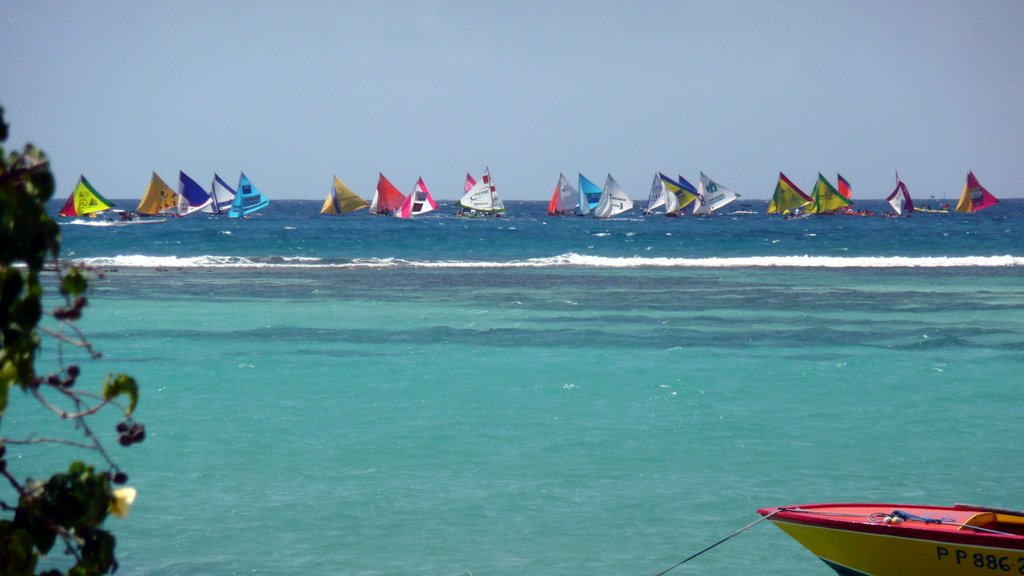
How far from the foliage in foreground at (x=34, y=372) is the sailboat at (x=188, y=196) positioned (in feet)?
240

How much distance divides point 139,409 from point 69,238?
170 feet

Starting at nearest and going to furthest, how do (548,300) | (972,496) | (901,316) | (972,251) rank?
(972,496), (901,316), (548,300), (972,251)

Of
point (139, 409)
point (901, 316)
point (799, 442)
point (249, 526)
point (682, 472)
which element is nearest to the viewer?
point (249, 526)

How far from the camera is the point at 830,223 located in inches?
3425

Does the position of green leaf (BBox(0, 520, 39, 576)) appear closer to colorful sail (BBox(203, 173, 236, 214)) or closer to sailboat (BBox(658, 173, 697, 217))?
colorful sail (BBox(203, 173, 236, 214))

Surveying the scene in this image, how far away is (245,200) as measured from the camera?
256 ft

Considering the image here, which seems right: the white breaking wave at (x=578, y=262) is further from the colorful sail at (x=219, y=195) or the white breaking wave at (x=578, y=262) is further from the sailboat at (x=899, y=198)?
the sailboat at (x=899, y=198)

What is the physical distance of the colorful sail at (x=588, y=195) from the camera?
89.2 meters

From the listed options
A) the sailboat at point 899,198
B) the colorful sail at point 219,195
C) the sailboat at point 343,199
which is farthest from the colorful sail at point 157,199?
the sailboat at point 899,198

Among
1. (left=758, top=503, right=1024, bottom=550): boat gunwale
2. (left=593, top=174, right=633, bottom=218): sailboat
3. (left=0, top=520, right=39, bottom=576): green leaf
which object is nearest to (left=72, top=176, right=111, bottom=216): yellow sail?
(left=593, top=174, right=633, bottom=218): sailboat

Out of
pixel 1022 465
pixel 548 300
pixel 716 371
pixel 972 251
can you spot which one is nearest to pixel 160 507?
pixel 1022 465

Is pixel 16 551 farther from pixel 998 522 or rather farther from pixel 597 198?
pixel 597 198

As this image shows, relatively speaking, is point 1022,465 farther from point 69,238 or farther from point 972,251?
point 69,238

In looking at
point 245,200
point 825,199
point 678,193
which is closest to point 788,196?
point 825,199
